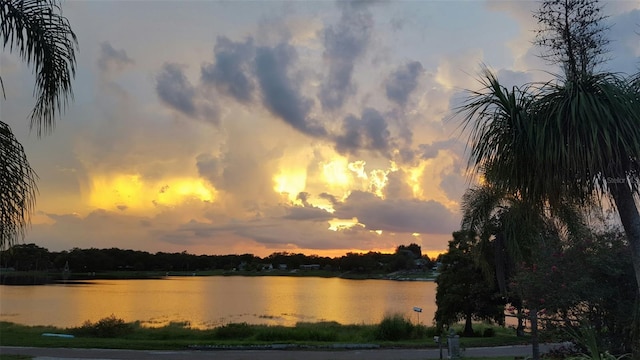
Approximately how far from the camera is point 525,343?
23500 millimetres

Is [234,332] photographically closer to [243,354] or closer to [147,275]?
[243,354]

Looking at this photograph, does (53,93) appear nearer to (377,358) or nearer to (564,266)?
(564,266)

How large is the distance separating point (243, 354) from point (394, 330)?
381 inches

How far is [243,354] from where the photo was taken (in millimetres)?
18797

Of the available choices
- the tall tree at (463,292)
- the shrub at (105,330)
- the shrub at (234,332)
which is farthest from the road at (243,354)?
the tall tree at (463,292)

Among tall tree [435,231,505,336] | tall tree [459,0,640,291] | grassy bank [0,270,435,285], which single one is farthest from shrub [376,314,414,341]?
grassy bank [0,270,435,285]

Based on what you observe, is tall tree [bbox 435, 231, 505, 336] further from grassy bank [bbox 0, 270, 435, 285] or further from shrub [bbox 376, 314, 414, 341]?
grassy bank [bbox 0, 270, 435, 285]

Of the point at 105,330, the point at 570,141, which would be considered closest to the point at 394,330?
the point at 105,330

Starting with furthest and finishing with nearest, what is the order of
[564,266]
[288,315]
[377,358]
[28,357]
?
1. [288,315]
2. [377,358]
3. [28,357]
4. [564,266]

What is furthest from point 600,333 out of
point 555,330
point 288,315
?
point 288,315

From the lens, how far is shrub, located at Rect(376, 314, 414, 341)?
25984 millimetres

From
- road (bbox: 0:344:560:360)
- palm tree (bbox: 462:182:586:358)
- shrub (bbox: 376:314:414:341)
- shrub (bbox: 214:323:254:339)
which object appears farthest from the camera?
shrub (bbox: 214:323:254:339)

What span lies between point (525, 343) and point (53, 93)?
22860mm

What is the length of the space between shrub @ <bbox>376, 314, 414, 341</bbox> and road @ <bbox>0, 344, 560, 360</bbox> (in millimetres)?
5546
